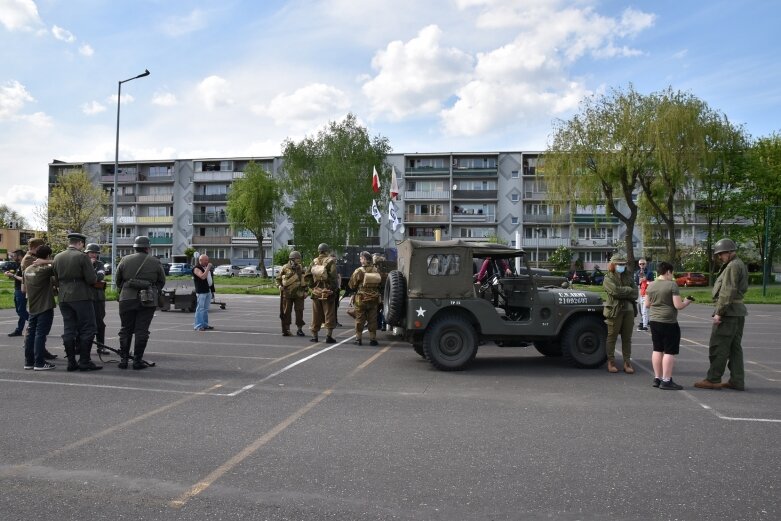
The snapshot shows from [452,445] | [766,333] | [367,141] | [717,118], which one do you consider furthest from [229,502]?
[367,141]

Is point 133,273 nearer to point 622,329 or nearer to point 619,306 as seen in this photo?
point 619,306

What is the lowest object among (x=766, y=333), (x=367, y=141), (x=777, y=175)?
(x=766, y=333)

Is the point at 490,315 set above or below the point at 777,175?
below

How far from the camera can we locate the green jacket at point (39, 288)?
8805mm

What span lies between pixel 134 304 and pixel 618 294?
6921 millimetres

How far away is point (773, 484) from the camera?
4.42 meters

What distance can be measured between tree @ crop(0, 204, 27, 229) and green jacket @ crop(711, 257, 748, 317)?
112374mm

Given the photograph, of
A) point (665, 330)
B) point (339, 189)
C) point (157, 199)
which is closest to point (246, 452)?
point (665, 330)

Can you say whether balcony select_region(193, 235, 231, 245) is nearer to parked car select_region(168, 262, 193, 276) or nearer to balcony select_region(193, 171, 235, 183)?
balcony select_region(193, 171, 235, 183)

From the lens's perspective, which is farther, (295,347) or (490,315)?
(295,347)

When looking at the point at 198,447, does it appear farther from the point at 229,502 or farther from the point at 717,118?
the point at 717,118

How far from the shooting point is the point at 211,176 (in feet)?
262

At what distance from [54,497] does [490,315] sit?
6.37 meters

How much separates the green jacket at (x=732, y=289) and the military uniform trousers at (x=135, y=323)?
762cm
